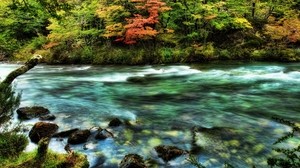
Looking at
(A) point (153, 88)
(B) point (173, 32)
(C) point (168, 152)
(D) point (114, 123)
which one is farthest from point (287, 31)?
(C) point (168, 152)

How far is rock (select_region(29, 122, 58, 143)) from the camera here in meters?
7.38

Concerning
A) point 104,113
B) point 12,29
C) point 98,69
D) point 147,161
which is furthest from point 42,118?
point 12,29

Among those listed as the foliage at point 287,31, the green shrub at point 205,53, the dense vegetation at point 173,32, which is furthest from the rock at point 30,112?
the foliage at point 287,31

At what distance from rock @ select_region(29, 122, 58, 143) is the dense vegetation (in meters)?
14.8

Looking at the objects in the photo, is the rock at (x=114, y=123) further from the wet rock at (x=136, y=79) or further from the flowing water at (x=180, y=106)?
the wet rock at (x=136, y=79)

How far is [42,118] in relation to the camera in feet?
30.1

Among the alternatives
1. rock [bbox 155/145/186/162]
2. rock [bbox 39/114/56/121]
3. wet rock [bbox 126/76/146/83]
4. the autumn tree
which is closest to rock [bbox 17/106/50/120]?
rock [bbox 39/114/56/121]

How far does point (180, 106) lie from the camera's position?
11.0 meters

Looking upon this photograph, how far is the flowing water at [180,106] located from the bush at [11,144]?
107 centimetres

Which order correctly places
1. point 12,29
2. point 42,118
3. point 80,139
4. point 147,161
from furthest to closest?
point 12,29, point 42,118, point 80,139, point 147,161

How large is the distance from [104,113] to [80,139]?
2.81 m

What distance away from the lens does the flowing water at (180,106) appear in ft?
23.0

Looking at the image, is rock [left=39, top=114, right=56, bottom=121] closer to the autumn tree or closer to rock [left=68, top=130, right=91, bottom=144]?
rock [left=68, top=130, right=91, bottom=144]

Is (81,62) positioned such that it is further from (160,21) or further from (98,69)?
(160,21)
